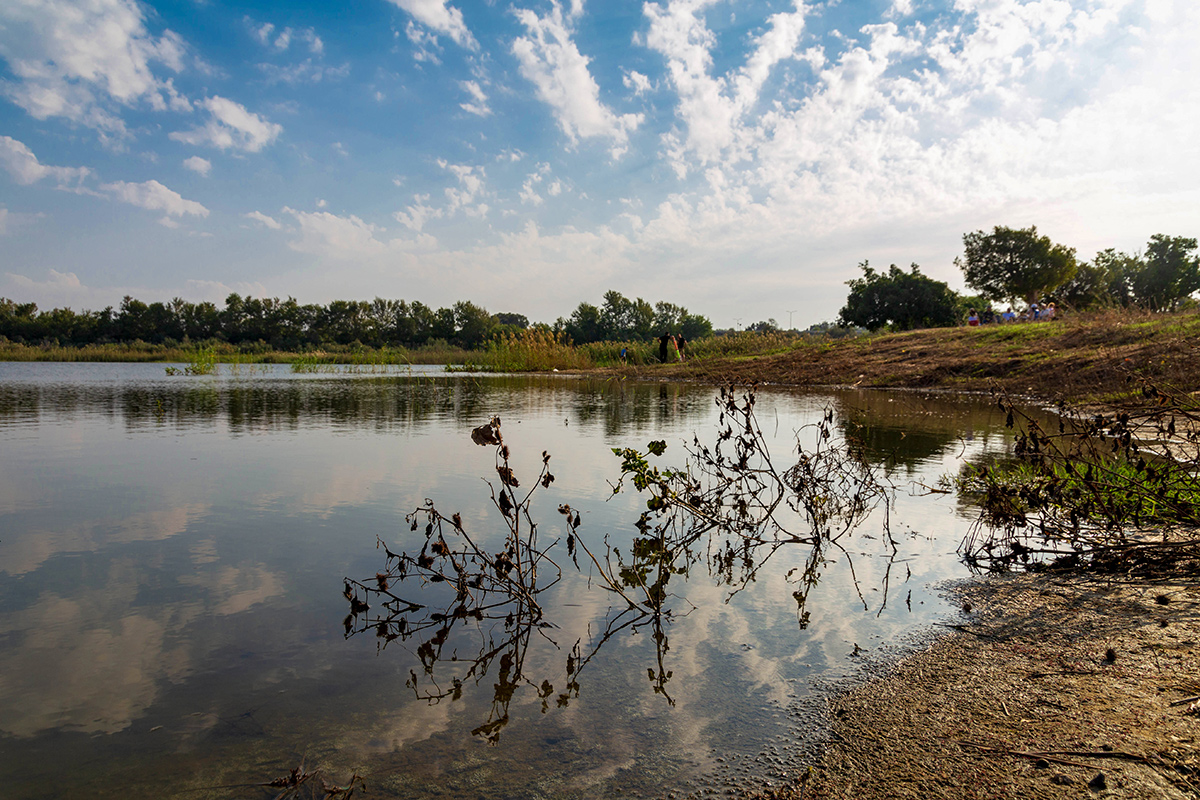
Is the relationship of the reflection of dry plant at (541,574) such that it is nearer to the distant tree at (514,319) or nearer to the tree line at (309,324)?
the tree line at (309,324)

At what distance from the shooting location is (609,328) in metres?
85.7

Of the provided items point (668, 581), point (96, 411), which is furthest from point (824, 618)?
point (96, 411)

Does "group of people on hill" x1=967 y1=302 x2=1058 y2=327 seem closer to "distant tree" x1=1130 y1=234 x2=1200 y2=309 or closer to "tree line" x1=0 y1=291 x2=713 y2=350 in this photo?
"distant tree" x1=1130 y1=234 x2=1200 y2=309

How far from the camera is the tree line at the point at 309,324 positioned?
229 feet

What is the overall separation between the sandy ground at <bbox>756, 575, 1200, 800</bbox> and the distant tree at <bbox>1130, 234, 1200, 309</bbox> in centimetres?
7314

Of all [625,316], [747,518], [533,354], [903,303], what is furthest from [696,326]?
[747,518]

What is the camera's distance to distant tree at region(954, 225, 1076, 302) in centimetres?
4578

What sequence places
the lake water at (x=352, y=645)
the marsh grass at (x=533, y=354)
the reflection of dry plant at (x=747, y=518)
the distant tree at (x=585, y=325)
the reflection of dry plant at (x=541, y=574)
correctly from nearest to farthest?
the lake water at (x=352, y=645) → the reflection of dry plant at (x=541, y=574) → the reflection of dry plant at (x=747, y=518) → the marsh grass at (x=533, y=354) → the distant tree at (x=585, y=325)

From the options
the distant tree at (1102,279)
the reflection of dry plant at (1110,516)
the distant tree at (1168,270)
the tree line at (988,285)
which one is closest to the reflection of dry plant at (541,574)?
the reflection of dry plant at (1110,516)

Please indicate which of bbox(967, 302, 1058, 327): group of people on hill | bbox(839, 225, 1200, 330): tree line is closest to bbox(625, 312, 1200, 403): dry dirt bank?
bbox(967, 302, 1058, 327): group of people on hill

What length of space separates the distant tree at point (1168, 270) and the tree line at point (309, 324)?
155ft

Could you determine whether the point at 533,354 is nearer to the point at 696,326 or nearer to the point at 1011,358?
the point at 1011,358

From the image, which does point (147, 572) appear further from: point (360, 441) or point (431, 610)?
point (360, 441)

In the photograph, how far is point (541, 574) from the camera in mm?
3973
